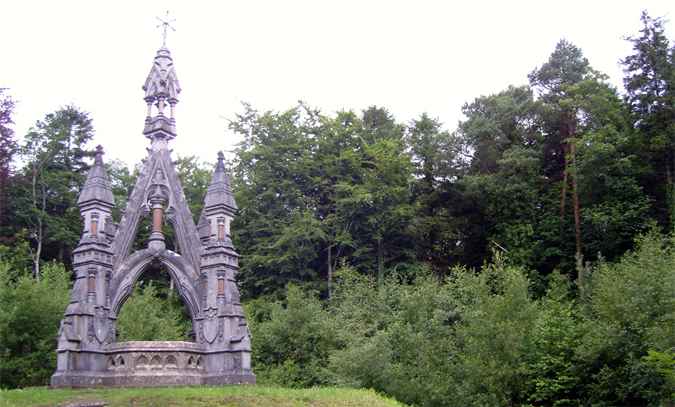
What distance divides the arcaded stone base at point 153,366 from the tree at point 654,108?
24163 millimetres

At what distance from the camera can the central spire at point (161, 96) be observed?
18.2 metres

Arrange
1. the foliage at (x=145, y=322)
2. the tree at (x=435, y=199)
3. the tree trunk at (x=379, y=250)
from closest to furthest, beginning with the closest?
the foliage at (x=145, y=322), the tree trunk at (x=379, y=250), the tree at (x=435, y=199)

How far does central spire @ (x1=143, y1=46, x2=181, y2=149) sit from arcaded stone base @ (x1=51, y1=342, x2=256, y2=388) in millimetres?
6364

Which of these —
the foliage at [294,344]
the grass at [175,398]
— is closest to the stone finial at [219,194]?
the grass at [175,398]

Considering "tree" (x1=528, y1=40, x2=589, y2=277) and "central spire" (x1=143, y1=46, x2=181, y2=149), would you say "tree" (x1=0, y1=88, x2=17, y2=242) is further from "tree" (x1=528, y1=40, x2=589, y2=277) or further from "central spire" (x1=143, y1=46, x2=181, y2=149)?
"tree" (x1=528, y1=40, x2=589, y2=277)

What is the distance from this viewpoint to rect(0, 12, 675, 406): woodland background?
22500mm

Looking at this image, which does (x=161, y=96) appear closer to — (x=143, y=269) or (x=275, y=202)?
(x=143, y=269)

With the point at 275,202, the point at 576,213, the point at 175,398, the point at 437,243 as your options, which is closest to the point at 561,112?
the point at 576,213

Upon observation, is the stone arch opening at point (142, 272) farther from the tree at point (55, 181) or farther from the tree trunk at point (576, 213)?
the tree trunk at point (576, 213)

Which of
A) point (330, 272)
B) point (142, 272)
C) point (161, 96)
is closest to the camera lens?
point (142, 272)

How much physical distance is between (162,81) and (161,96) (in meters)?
0.49

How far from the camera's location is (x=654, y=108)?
3153 cm

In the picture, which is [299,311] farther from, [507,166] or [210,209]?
[507,166]

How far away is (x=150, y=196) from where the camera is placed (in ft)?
57.6
